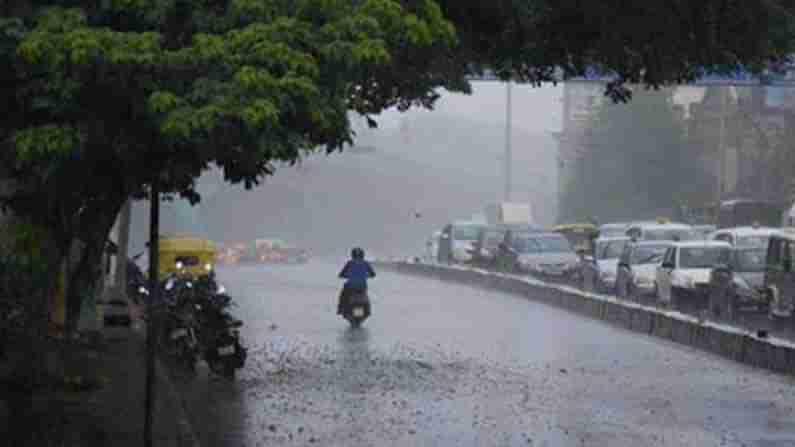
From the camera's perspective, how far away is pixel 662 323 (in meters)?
33.7

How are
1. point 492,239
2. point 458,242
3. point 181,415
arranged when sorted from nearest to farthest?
point 181,415 → point 492,239 → point 458,242

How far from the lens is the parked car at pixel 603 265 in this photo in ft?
155

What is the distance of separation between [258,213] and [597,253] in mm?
71588

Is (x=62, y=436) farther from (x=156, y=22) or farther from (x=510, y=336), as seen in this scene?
(x=510, y=336)

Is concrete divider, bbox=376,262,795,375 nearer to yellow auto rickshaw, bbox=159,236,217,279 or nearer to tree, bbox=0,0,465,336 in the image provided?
yellow auto rickshaw, bbox=159,236,217,279

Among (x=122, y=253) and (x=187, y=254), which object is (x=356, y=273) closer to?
(x=122, y=253)

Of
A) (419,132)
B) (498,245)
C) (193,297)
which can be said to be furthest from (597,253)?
(419,132)

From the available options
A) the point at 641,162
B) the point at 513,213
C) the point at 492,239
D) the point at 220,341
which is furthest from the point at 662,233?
the point at 641,162

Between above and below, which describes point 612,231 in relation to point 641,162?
below

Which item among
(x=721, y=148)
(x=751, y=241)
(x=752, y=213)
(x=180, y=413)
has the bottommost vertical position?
(x=180, y=413)

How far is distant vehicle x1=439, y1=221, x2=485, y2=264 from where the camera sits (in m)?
68.2

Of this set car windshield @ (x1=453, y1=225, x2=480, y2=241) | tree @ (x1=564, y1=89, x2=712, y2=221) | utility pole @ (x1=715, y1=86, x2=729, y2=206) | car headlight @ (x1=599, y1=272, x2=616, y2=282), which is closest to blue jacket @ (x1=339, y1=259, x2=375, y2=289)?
car headlight @ (x1=599, y1=272, x2=616, y2=282)

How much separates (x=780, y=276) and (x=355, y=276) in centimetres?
756

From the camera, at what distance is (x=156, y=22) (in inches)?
418
